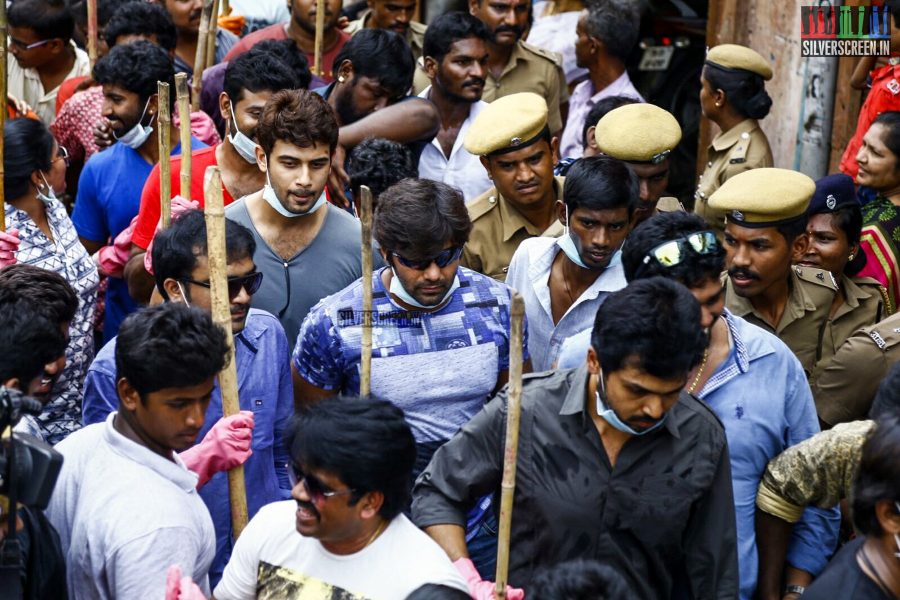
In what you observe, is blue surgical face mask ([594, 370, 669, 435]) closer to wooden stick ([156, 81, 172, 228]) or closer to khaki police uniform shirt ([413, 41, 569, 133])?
wooden stick ([156, 81, 172, 228])

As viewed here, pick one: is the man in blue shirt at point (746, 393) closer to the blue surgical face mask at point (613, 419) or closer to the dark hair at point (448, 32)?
the blue surgical face mask at point (613, 419)

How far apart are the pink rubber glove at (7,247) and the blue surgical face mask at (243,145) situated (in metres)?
1.03

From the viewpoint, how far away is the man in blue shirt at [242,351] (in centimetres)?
390

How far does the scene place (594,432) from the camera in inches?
132

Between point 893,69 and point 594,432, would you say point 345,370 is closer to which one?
point 594,432

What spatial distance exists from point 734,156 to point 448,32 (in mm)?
1557

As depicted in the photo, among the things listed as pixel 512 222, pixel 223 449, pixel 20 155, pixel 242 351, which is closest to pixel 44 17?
pixel 20 155

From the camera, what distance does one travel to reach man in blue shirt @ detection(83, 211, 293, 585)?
3.90 m

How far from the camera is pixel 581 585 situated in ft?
8.84

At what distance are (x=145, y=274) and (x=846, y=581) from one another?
307 centimetres

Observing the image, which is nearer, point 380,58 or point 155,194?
point 155,194

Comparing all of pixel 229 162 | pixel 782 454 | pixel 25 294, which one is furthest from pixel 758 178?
pixel 25 294

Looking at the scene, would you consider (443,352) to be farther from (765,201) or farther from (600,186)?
(765,201)

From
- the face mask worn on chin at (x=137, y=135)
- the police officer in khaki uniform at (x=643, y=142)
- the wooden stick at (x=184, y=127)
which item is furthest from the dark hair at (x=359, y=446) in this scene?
the face mask worn on chin at (x=137, y=135)
